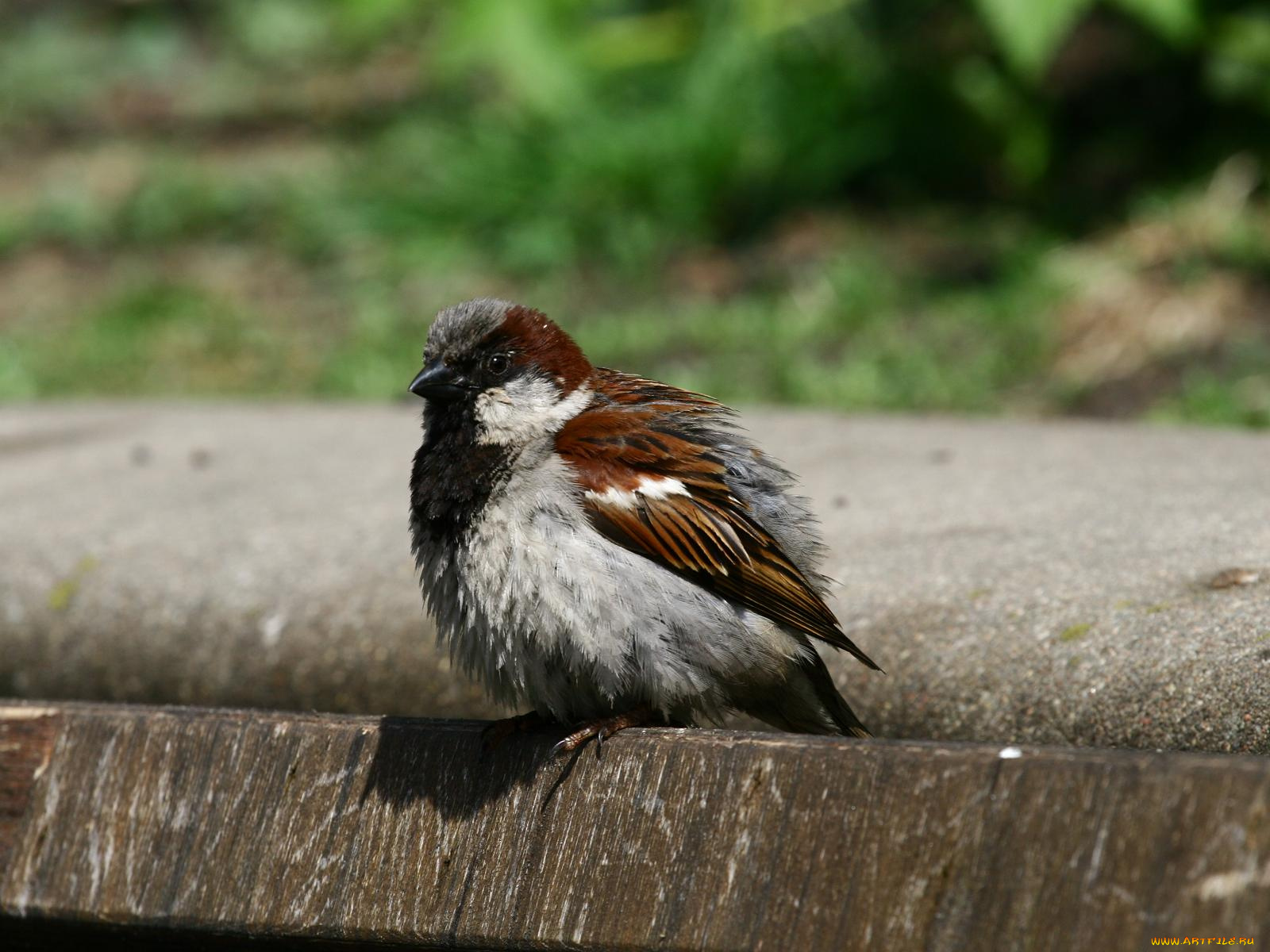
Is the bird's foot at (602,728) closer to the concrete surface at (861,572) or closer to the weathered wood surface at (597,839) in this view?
the weathered wood surface at (597,839)

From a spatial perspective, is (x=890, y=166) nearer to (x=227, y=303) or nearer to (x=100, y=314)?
(x=227, y=303)

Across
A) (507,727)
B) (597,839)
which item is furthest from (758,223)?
(597,839)

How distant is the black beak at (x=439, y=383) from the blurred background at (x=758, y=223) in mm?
3158

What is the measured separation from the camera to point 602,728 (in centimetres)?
262

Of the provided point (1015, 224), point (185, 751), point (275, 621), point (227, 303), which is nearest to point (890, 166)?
point (1015, 224)

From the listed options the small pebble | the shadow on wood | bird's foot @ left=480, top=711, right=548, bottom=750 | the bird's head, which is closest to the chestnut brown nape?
the bird's head

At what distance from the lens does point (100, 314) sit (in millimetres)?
8016

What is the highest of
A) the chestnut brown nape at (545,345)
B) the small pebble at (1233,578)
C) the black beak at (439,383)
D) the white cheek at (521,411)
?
the chestnut brown nape at (545,345)

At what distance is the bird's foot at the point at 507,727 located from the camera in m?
2.64

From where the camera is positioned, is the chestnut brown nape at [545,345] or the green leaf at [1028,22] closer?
the chestnut brown nape at [545,345]

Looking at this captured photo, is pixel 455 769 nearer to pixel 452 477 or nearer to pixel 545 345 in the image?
pixel 452 477

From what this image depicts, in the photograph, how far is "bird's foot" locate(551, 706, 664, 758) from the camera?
8.43 ft

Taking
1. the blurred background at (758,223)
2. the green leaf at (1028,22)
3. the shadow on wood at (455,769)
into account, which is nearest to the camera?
the shadow on wood at (455,769)

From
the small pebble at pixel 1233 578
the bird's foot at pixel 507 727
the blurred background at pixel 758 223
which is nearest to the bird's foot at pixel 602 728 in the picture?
the bird's foot at pixel 507 727
